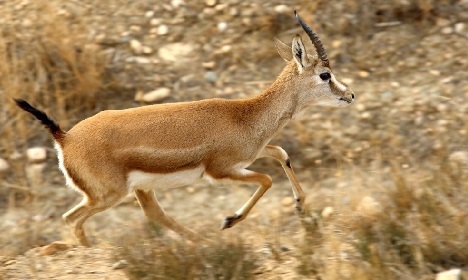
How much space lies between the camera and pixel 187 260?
6008 millimetres

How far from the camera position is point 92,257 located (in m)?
6.71

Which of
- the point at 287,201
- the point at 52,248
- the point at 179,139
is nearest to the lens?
the point at 52,248

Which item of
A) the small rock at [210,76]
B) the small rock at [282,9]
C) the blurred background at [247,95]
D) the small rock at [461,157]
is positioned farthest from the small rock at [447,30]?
the small rock at [210,76]

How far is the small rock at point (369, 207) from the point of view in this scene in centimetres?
663

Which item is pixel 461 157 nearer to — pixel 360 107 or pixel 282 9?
pixel 360 107

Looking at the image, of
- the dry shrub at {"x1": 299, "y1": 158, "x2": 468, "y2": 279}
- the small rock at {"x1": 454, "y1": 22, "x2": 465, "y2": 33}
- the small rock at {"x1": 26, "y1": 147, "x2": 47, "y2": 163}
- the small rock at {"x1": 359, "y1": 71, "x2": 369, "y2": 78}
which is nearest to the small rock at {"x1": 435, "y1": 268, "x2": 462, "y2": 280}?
the dry shrub at {"x1": 299, "y1": 158, "x2": 468, "y2": 279}

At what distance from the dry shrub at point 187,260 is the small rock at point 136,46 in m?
4.41

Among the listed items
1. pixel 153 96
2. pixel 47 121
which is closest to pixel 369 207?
pixel 47 121

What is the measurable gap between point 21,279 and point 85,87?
3.65m

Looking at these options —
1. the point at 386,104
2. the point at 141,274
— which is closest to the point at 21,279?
the point at 141,274

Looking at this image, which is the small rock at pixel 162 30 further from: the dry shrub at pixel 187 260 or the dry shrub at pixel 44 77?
the dry shrub at pixel 187 260

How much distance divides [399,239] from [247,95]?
4159 millimetres

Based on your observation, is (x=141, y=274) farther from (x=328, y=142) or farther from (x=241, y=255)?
(x=328, y=142)

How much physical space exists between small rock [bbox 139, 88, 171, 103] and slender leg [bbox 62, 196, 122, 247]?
264 cm
